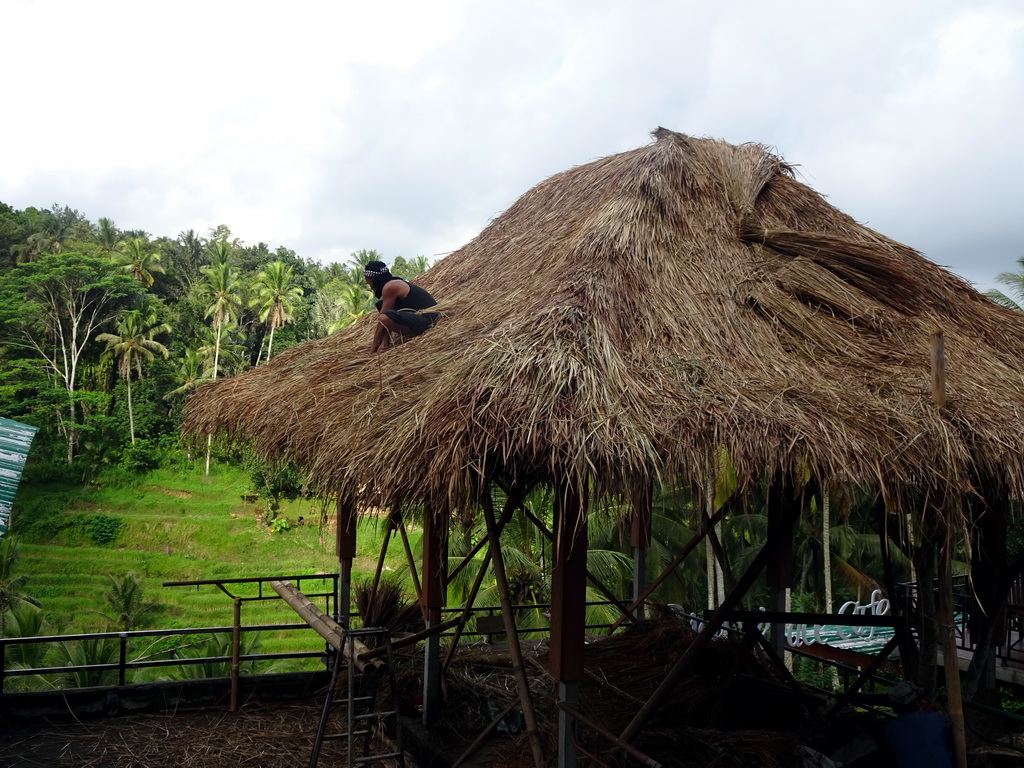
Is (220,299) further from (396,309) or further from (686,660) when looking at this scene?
(686,660)

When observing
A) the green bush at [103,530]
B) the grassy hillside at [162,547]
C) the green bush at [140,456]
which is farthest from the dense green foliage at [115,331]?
the green bush at [103,530]

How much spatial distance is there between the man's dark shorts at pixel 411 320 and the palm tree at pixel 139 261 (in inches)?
1339

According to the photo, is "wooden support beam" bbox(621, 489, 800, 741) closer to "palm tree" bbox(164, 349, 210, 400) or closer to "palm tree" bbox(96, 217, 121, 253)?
"palm tree" bbox(164, 349, 210, 400)

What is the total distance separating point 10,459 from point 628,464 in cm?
1001

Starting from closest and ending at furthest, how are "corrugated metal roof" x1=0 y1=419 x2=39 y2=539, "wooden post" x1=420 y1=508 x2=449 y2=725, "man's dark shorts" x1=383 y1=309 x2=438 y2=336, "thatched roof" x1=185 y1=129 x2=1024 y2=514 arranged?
"thatched roof" x1=185 y1=129 x2=1024 y2=514 < "man's dark shorts" x1=383 y1=309 x2=438 y2=336 < "wooden post" x1=420 y1=508 x2=449 y2=725 < "corrugated metal roof" x1=0 y1=419 x2=39 y2=539

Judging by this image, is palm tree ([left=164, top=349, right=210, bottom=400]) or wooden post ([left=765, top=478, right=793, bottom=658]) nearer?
wooden post ([left=765, top=478, right=793, bottom=658])

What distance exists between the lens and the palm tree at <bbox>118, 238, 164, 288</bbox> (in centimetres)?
3572

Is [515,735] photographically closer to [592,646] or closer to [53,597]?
[592,646]

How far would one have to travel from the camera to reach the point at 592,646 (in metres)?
6.74

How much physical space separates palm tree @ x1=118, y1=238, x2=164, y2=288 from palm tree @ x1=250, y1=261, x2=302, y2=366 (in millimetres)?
4802

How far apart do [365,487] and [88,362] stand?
32.9 m

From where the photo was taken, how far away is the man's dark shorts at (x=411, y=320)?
5.28m

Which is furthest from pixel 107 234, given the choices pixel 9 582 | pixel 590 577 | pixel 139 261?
pixel 590 577

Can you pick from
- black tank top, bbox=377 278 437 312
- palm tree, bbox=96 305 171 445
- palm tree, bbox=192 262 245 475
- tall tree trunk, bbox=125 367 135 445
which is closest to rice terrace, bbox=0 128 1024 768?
black tank top, bbox=377 278 437 312
